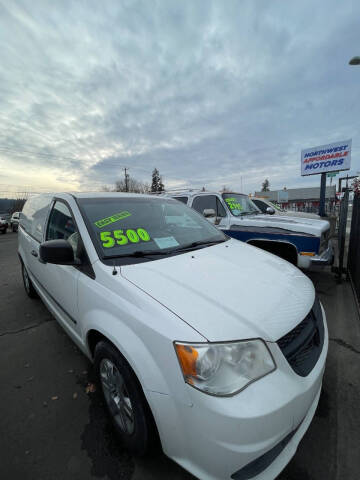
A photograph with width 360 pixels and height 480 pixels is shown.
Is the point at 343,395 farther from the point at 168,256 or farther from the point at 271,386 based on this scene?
the point at 168,256

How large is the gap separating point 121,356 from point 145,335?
1.18ft

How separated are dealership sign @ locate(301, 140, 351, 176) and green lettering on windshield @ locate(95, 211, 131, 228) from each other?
49.8ft

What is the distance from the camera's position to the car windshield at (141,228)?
1.94 meters

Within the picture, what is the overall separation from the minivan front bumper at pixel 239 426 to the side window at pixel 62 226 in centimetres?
150

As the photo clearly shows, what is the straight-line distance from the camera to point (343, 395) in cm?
211

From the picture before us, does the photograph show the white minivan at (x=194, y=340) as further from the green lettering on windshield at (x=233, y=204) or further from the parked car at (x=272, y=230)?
the green lettering on windshield at (x=233, y=204)

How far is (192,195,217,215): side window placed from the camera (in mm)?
5363

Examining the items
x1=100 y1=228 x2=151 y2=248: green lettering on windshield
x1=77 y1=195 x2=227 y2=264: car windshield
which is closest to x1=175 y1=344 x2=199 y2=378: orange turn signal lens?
x1=77 y1=195 x2=227 y2=264: car windshield

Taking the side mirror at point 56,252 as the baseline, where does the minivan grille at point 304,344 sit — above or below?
below

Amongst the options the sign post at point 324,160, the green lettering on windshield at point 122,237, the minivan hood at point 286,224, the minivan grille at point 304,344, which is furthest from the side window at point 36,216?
the sign post at point 324,160

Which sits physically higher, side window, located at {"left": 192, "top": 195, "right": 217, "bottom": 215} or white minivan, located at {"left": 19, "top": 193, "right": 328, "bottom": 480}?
side window, located at {"left": 192, "top": 195, "right": 217, "bottom": 215}

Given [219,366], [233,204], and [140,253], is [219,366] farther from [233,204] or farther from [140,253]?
[233,204]

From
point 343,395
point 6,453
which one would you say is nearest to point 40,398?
point 6,453

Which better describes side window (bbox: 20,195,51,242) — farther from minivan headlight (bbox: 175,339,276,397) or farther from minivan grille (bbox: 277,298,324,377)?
minivan grille (bbox: 277,298,324,377)
